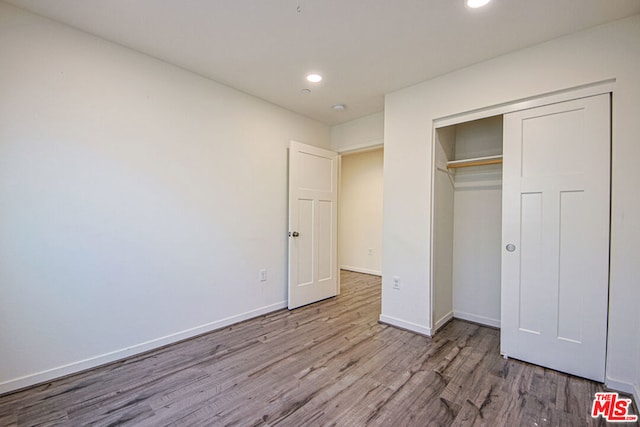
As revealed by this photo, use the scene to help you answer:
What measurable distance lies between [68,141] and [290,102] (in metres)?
2.14

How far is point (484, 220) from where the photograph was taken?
306cm

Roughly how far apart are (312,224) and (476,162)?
2.02 metres

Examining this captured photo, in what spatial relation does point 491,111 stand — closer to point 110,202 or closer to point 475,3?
point 475,3

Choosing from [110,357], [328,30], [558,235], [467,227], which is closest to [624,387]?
[558,235]

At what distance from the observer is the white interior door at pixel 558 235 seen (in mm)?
1989

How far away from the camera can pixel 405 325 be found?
116 inches

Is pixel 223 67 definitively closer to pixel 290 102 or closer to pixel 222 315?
pixel 290 102

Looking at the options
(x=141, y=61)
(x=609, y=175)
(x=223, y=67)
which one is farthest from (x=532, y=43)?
(x=141, y=61)

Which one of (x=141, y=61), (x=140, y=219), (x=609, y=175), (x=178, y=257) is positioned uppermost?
(x=141, y=61)

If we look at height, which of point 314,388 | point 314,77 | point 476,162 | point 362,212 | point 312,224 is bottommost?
point 314,388

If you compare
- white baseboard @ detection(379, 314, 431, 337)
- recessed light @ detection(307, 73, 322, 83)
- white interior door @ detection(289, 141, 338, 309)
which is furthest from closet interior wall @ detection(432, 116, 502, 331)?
white interior door @ detection(289, 141, 338, 309)

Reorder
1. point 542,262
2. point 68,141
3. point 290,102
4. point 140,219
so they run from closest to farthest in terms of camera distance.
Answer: point 68,141
point 542,262
point 140,219
point 290,102

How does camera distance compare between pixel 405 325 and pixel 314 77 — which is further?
pixel 405 325

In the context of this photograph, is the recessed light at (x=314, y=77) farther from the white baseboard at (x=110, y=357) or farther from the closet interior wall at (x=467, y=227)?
the white baseboard at (x=110, y=357)
